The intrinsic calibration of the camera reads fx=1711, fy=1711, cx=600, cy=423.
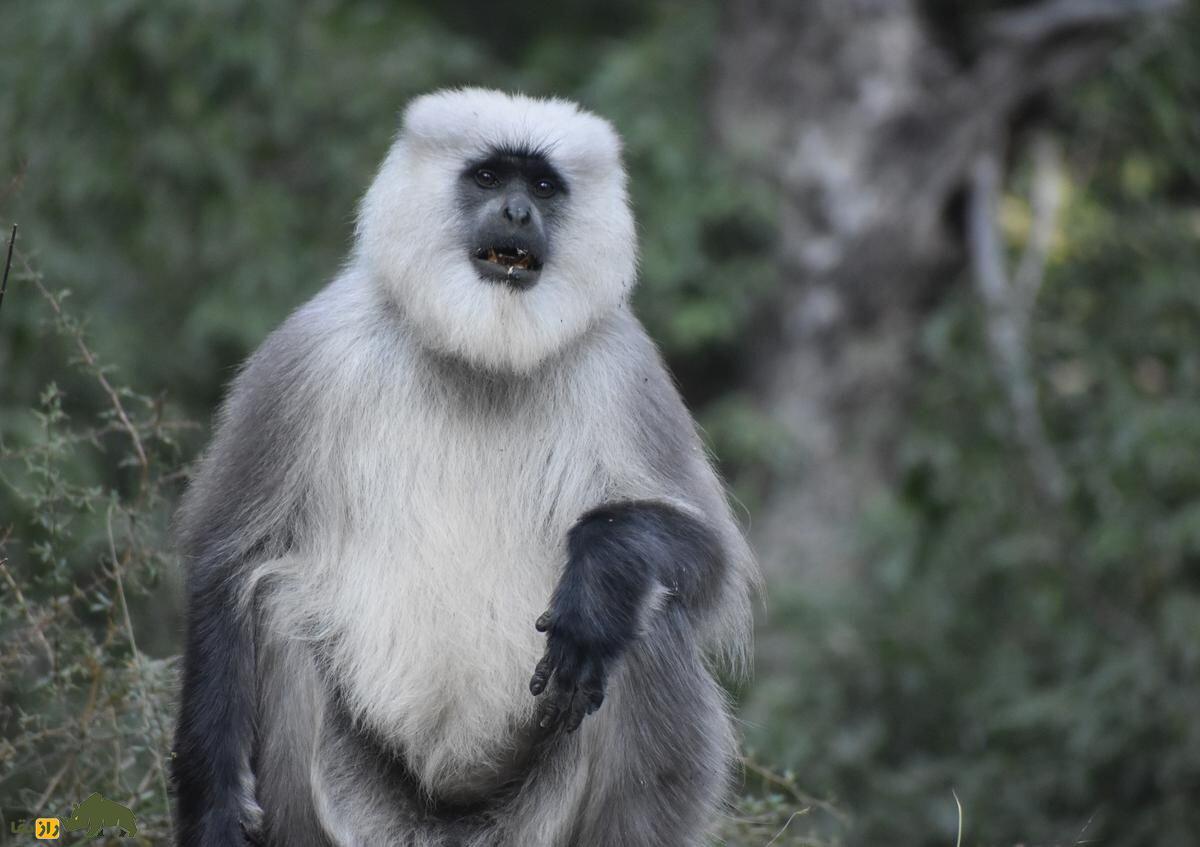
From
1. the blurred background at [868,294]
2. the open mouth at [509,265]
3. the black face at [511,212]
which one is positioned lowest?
the blurred background at [868,294]

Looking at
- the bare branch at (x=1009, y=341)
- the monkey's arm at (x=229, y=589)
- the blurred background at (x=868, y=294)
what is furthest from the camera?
the bare branch at (x=1009, y=341)

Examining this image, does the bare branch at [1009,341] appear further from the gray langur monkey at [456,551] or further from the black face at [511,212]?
the black face at [511,212]

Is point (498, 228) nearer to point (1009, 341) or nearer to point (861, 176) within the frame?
point (1009, 341)

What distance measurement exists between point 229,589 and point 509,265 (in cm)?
100

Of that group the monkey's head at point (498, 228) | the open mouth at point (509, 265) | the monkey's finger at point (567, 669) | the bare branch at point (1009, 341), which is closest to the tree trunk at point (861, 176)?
the bare branch at point (1009, 341)

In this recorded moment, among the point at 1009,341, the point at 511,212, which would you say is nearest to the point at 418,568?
the point at 511,212

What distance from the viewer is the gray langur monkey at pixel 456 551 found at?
3910 millimetres

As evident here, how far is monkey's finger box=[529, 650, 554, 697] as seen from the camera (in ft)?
12.3

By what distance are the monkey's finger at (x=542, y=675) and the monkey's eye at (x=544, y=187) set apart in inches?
43.8

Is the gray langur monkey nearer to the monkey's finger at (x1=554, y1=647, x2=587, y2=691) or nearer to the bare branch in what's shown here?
the monkey's finger at (x1=554, y1=647, x2=587, y2=691)

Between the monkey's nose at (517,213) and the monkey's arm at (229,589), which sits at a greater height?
the monkey's nose at (517,213)

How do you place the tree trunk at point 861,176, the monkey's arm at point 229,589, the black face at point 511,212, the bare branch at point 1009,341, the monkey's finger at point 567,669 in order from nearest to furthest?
1. the monkey's finger at point 567,669
2. the monkey's arm at point 229,589
3. the black face at point 511,212
4. the bare branch at point 1009,341
5. the tree trunk at point 861,176

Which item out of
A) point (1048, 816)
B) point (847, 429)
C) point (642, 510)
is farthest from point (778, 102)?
point (642, 510)

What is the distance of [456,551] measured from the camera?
13.0ft
